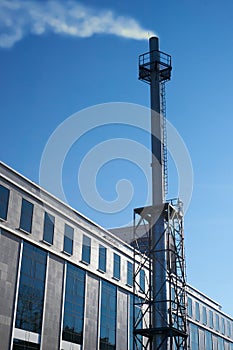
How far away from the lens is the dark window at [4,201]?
35969 millimetres

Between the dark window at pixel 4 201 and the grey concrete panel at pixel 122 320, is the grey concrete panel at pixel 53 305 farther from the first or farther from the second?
the grey concrete panel at pixel 122 320

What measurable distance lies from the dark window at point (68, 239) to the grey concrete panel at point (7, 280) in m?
6.84

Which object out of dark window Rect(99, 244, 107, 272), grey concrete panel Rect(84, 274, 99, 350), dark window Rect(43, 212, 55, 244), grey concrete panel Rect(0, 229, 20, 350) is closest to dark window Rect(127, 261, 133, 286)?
dark window Rect(99, 244, 107, 272)

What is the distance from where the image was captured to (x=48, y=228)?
40.9m

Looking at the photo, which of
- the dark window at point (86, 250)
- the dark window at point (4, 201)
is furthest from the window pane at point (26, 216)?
the dark window at point (86, 250)

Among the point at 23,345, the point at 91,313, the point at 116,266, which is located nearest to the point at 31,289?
the point at 23,345

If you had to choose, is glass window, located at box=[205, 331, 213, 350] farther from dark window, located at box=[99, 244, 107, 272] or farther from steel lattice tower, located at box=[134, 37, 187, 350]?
steel lattice tower, located at box=[134, 37, 187, 350]

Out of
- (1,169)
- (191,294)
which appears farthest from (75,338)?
(191,294)

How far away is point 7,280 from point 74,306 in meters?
9.42

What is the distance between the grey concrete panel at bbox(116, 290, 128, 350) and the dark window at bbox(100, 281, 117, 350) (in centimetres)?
80

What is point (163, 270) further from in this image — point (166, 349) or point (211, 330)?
point (211, 330)

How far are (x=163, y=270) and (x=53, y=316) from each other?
10.7 meters

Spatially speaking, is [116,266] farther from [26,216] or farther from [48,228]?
[26,216]

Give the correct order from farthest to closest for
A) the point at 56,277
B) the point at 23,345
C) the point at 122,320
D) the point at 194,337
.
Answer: the point at 194,337 → the point at 122,320 → the point at 56,277 → the point at 23,345
